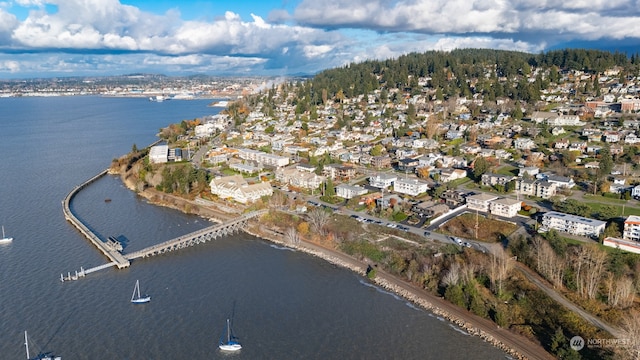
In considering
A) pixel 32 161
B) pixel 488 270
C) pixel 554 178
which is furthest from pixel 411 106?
pixel 32 161

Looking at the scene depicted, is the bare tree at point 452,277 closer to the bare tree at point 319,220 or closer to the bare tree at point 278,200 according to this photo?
the bare tree at point 319,220

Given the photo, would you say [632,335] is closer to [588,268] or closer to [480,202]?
[588,268]

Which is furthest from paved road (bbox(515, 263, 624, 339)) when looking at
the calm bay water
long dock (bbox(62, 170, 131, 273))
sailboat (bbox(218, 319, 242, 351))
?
long dock (bbox(62, 170, 131, 273))

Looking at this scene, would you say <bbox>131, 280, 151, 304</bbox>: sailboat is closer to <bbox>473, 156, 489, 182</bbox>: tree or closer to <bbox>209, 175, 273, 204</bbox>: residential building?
<bbox>209, 175, 273, 204</bbox>: residential building

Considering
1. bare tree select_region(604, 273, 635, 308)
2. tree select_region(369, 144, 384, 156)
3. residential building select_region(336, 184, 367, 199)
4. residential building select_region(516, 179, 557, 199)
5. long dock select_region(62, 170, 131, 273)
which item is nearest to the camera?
bare tree select_region(604, 273, 635, 308)

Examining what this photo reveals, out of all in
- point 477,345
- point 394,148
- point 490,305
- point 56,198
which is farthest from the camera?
point 394,148

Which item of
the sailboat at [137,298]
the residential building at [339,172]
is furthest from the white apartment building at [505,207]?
the sailboat at [137,298]

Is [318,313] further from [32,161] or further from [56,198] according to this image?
[32,161]
